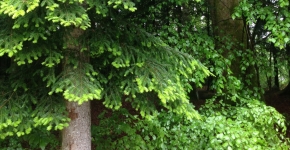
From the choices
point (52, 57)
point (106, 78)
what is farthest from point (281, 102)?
point (52, 57)

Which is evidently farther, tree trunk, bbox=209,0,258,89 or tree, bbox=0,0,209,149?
tree trunk, bbox=209,0,258,89

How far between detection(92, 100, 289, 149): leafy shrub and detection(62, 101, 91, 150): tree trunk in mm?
1164

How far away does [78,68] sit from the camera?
3.02 m

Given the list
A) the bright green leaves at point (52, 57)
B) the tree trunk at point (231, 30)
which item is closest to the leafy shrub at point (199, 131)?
the tree trunk at point (231, 30)

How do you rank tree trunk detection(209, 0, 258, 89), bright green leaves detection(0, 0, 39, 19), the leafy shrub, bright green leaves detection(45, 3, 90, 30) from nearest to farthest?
1. bright green leaves detection(0, 0, 39, 19)
2. bright green leaves detection(45, 3, 90, 30)
3. the leafy shrub
4. tree trunk detection(209, 0, 258, 89)

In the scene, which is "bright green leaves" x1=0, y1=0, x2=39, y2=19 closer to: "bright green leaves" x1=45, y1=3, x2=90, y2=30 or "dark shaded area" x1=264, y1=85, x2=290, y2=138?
"bright green leaves" x1=45, y1=3, x2=90, y2=30

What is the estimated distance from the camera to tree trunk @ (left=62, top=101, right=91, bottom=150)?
3.30 metres

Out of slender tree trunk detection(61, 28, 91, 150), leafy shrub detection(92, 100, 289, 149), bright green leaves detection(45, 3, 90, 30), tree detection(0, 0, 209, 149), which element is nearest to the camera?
bright green leaves detection(45, 3, 90, 30)

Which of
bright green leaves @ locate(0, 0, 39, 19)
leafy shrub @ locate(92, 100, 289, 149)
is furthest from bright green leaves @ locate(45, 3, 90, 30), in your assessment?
leafy shrub @ locate(92, 100, 289, 149)

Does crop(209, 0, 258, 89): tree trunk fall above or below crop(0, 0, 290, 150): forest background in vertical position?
above

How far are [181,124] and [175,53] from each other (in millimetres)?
1736

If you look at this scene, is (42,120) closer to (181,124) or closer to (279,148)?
(181,124)

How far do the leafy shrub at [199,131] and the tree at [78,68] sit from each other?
46.8 inches

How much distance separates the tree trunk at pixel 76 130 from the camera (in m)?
3.30
